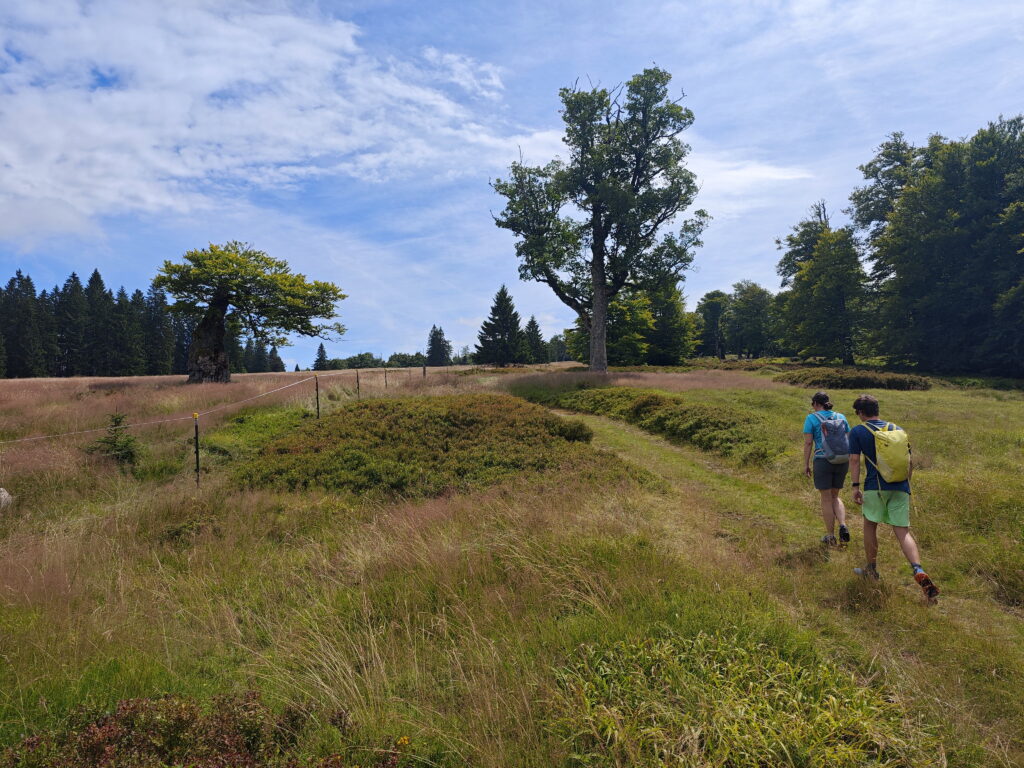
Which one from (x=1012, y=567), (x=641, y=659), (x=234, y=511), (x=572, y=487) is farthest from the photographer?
(x=572, y=487)

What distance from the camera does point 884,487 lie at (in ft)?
16.2

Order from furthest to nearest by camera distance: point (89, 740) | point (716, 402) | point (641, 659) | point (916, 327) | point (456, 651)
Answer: point (916, 327) → point (716, 402) → point (456, 651) → point (641, 659) → point (89, 740)

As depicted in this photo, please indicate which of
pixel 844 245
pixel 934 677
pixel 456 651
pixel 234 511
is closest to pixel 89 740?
pixel 456 651

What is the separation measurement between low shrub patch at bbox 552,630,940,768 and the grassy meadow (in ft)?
0.06

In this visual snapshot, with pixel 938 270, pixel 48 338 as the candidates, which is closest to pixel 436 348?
pixel 48 338

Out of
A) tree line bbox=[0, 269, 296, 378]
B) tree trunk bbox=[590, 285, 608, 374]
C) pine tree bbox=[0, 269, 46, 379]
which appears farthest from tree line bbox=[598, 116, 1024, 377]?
pine tree bbox=[0, 269, 46, 379]

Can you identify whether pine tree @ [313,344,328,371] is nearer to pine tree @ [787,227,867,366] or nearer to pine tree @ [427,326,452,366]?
pine tree @ [427,326,452,366]

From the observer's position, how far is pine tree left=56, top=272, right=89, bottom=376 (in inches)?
2218

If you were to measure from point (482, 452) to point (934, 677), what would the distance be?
7.42 metres

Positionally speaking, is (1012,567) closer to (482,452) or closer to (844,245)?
(482,452)

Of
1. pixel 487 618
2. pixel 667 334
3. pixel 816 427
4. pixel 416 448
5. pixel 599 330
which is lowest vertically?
pixel 487 618

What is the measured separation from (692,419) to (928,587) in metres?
8.90

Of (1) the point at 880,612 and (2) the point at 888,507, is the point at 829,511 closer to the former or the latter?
(2) the point at 888,507

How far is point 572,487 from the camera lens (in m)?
7.34
